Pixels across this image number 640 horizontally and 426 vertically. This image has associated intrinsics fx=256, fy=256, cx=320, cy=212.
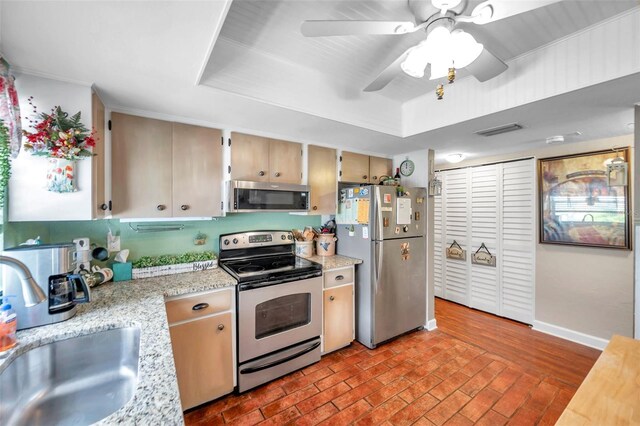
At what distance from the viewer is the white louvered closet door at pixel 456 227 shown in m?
3.73

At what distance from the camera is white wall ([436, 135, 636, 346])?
253cm

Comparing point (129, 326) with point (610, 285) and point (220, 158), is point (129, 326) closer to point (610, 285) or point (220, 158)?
point (220, 158)

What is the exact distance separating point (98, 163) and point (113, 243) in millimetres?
654

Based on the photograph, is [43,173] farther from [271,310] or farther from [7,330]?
[271,310]

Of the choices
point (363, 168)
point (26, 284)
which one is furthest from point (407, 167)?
point (26, 284)

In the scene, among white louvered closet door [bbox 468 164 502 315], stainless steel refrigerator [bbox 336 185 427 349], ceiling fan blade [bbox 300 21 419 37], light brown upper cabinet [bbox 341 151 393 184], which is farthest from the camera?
white louvered closet door [bbox 468 164 502 315]

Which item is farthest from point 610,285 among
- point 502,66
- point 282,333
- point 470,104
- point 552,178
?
point 282,333

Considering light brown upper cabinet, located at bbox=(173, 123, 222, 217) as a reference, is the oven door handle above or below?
below

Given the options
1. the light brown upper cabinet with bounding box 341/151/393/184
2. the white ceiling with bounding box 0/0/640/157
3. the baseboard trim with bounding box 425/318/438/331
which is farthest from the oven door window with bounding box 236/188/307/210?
the baseboard trim with bounding box 425/318/438/331

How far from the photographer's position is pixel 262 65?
5.62 ft

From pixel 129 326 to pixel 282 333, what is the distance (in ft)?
3.91

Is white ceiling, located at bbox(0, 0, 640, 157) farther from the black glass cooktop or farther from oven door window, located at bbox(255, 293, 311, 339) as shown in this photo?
oven door window, located at bbox(255, 293, 311, 339)

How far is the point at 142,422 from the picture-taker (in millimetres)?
625

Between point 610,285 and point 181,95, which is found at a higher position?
point 181,95
